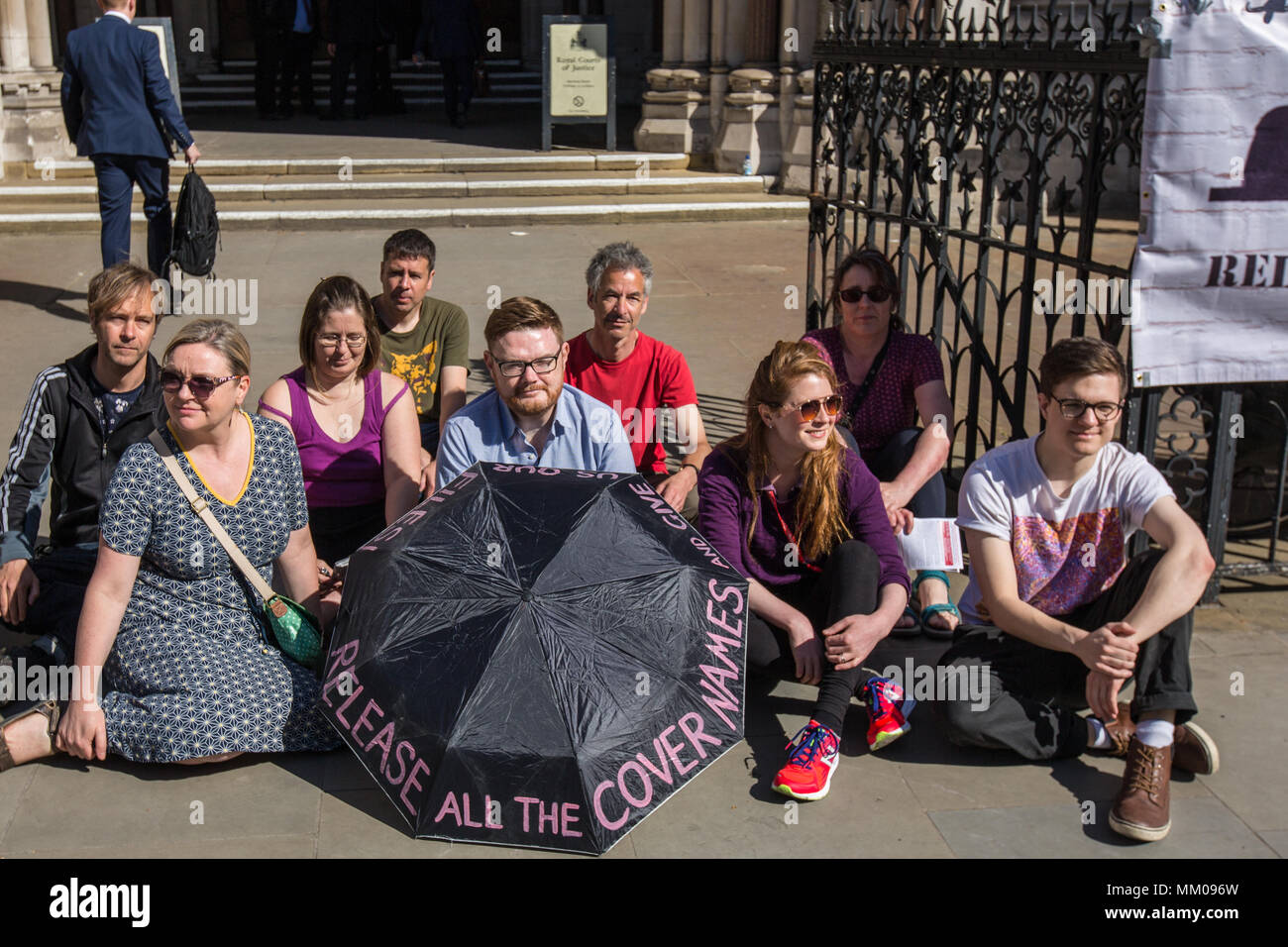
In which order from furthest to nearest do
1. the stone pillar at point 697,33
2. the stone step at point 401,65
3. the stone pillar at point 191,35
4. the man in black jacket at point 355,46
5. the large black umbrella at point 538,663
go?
the stone step at point 401,65 → the stone pillar at point 191,35 → the man in black jacket at point 355,46 → the stone pillar at point 697,33 → the large black umbrella at point 538,663

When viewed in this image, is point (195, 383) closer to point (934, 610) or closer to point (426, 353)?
point (426, 353)

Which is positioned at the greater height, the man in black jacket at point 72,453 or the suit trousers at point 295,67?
the suit trousers at point 295,67

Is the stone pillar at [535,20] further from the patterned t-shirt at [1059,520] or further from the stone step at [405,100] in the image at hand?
the patterned t-shirt at [1059,520]

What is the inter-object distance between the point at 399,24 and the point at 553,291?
34.6ft

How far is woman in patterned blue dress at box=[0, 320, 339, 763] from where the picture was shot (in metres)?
3.62

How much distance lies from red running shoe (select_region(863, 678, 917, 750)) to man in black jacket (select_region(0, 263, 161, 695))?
2381mm

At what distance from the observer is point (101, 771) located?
3701mm

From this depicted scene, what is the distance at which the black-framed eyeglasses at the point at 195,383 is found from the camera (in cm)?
362

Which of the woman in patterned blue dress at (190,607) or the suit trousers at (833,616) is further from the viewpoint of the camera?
the suit trousers at (833,616)

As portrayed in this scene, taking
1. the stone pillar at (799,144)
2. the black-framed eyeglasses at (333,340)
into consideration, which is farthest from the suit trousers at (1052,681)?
the stone pillar at (799,144)

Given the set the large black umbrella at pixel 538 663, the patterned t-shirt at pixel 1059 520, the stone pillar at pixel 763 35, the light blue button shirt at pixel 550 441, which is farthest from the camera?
the stone pillar at pixel 763 35

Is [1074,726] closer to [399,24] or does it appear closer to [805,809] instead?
[805,809]

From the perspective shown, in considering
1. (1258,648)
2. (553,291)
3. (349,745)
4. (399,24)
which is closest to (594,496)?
(349,745)

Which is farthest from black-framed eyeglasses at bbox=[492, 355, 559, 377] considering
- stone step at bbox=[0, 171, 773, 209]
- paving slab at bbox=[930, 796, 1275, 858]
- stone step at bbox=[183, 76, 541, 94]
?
stone step at bbox=[183, 76, 541, 94]
